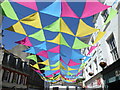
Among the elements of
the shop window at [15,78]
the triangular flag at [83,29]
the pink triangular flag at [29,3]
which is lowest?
the shop window at [15,78]

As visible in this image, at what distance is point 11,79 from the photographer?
15.9 metres

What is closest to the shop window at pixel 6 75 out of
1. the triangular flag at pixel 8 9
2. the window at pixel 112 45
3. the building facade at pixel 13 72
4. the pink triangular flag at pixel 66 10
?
the building facade at pixel 13 72

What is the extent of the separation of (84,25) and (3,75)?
511 inches

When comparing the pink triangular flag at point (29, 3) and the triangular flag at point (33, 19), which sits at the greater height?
the pink triangular flag at point (29, 3)

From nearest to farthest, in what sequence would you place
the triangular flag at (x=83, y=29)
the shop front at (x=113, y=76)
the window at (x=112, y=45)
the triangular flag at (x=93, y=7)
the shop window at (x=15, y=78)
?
the triangular flag at (x=93, y=7) < the triangular flag at (x=83, y=29) < the shop front at (x=113, y=76) < the window at (x=112, y=45) < the shop window at (x=15, y=78)

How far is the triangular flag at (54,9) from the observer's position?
160 inches

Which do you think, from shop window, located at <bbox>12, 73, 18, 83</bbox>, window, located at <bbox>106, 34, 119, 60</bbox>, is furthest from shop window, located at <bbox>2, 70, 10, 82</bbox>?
window, located at <bbox>106, 34, 119, 60</bbox>

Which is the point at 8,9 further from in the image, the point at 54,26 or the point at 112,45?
the point at 112,45

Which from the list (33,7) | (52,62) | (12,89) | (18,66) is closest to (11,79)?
(12,89)

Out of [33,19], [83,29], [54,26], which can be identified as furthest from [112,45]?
[33,19]

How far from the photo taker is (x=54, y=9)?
13.7 ft

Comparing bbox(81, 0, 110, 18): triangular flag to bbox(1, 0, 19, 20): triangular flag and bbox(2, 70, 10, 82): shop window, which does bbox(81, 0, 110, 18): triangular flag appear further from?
bbox(2, 70, 10, 82): shop window

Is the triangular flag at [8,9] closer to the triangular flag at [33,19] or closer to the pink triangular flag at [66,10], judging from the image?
the triangular flag at [33,19]

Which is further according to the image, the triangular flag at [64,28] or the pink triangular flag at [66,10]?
the triangular flag at [64,28]
